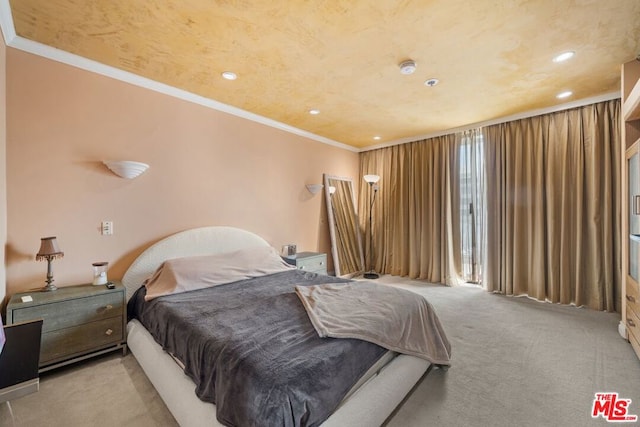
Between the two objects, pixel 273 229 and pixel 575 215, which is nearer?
pixel 575 215

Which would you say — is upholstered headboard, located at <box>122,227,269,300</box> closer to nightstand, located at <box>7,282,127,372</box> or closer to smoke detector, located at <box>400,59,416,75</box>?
nightstand, located at <box>7,282,127,372</box>

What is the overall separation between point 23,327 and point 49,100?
183 centimetres

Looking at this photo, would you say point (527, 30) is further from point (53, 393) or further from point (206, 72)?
point (53, 393)

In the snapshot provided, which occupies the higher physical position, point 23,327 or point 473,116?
point 473,116

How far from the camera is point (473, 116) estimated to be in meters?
3.80

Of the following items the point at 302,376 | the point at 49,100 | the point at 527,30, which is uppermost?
the point at 527,30

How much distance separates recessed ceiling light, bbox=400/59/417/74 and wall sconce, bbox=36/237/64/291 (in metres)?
3.16

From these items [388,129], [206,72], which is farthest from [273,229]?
[388,129]

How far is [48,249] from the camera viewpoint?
6.77 feet

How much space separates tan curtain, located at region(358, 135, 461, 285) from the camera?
4406 millimetres

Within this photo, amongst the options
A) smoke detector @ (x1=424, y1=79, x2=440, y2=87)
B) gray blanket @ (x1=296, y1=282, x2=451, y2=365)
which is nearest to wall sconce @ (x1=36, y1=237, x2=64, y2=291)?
gray blanket @ (x1=296, y1=282, x2=451, y2=365)

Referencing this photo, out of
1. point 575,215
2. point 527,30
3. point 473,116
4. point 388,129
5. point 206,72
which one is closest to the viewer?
point 527,30

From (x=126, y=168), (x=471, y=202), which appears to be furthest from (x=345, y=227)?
(x=126, y=168)

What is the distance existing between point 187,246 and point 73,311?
3.36 feet
